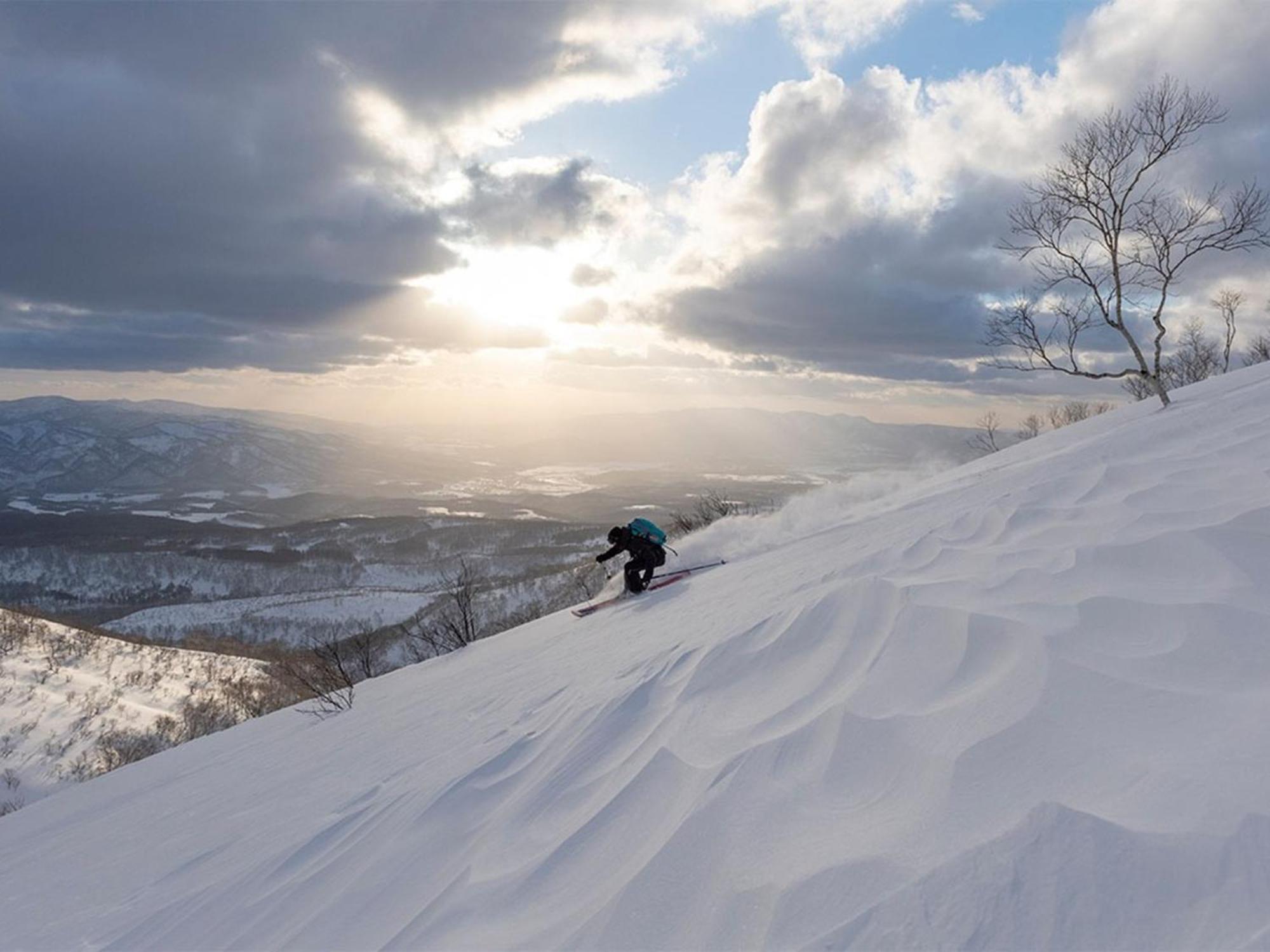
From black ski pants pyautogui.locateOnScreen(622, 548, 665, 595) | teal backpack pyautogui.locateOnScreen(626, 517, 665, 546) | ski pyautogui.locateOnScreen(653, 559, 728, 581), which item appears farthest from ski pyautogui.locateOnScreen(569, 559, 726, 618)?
teal backpack pyautogui.locateOnScreen(626, 517, 665, 546)

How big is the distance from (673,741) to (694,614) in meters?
2.73

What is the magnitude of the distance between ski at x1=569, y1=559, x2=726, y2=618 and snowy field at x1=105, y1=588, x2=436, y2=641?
78514mm

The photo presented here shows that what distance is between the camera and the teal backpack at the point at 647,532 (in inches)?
355

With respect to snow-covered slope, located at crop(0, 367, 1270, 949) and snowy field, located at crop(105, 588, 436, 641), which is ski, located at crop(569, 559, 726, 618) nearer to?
snow-covered slope, located at crop(0, 367, 1270, 949)

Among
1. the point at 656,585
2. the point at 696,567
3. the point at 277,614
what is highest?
the point at 696,567

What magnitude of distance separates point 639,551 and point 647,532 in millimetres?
302

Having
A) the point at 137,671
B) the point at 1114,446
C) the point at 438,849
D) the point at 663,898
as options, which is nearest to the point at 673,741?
the point at 663,898

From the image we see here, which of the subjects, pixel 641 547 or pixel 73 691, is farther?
pixel 73 691

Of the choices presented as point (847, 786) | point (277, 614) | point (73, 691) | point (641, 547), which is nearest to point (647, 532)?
point (641, 547)

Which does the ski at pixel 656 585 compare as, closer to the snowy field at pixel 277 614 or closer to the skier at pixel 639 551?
the skier at pixel 639 551

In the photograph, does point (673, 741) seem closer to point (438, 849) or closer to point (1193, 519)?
point (438, 849)

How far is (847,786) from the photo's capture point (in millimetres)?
1880

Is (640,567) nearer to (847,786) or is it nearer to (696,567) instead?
(696,567)

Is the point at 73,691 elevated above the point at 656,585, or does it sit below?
below
